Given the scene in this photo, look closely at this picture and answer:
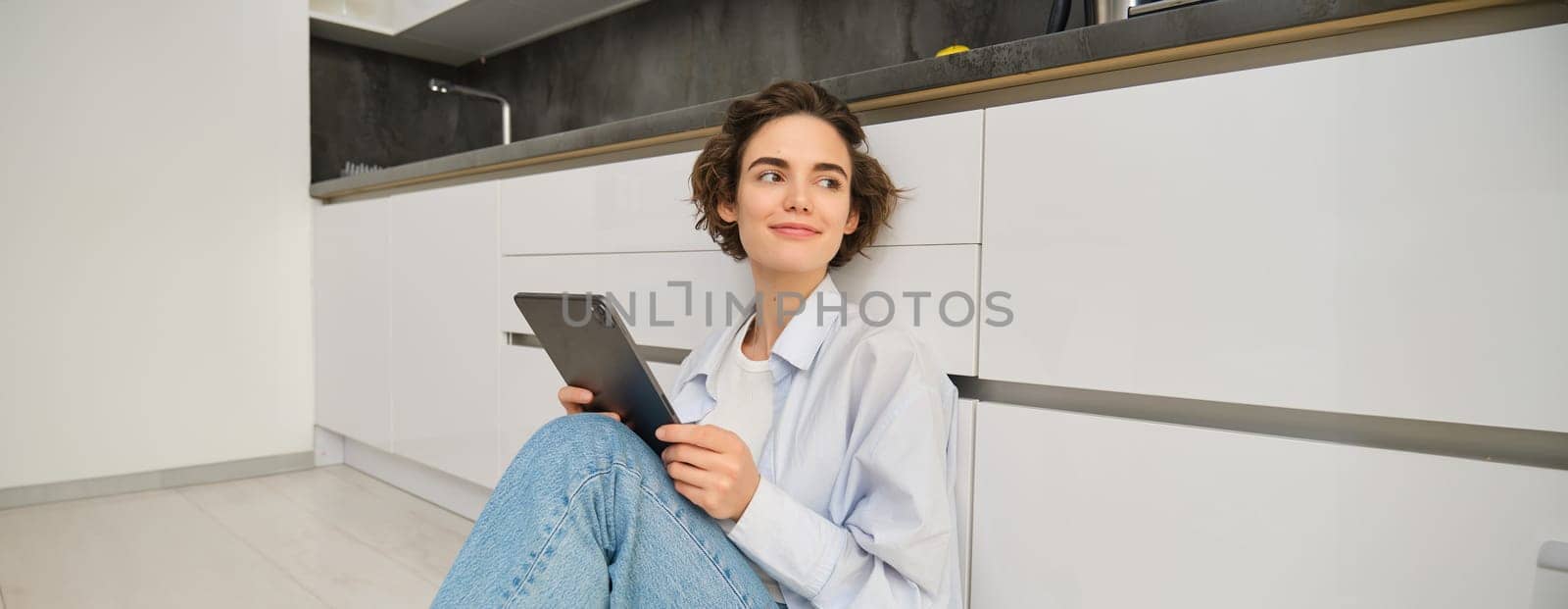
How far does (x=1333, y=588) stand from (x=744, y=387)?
25.9 inches

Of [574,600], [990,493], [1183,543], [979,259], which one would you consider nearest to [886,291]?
[979,259]

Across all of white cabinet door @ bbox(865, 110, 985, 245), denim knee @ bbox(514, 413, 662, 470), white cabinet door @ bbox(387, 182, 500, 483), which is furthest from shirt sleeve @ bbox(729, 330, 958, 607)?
white cabinet door @ bbox(387, 182, 500, 483)

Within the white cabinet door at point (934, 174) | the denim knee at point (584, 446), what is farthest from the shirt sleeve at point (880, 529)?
the white cabinet door at point (934, 174)

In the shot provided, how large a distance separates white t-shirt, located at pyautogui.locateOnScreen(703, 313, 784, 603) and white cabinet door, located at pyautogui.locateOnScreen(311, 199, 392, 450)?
1528 mm

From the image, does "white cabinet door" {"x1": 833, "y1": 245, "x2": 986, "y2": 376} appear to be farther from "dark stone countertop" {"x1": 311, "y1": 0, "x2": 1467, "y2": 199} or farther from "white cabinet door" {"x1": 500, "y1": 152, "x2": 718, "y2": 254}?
"white cabinet door" {"x1": 500, "y1": 152, "x2": 718, "y2": 254}

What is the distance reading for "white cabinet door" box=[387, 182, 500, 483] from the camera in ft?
6.33

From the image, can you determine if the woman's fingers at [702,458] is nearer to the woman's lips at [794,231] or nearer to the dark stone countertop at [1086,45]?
the woman's lips at [794,231]

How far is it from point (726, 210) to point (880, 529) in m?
0.51

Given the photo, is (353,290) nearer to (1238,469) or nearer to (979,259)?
(979,259)

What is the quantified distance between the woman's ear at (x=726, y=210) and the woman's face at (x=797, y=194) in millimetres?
109

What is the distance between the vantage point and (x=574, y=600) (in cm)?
78

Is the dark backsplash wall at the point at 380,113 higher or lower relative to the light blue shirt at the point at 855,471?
higher

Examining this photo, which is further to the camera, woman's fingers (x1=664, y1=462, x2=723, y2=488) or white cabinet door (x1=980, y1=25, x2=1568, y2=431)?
woman's fingers (x1=664, y1=462, x2=723, y2=488)

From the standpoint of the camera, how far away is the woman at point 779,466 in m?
0.80
